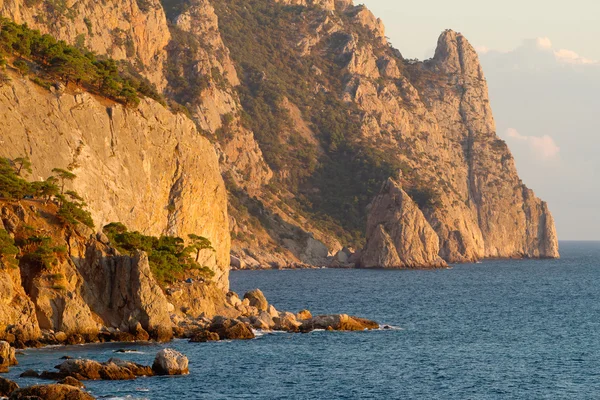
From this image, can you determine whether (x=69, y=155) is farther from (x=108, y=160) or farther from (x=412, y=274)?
(x=412, y=274)

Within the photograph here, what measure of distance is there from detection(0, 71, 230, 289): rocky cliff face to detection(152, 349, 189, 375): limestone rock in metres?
31.2

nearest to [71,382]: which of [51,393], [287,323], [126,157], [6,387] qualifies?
[6,387]

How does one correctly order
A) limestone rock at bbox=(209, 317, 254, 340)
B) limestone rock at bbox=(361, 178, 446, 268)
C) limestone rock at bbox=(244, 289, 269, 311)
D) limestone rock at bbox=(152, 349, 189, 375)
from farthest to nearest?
limestone rock at bbox=(361, 178, 446, 268), limestone rock at bbox=(244, 289, 269, 311), limestone rock at bbox=(209, 317, 254, 340), limestone rock at bbox=(152, 349, 189, 375)

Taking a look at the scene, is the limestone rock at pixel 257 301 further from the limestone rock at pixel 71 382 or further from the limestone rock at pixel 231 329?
the limestone rock at pixel 71 382

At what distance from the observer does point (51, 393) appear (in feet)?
153

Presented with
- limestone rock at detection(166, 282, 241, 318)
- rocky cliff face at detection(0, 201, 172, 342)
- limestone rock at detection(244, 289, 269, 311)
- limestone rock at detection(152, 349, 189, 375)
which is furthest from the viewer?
limestone rock at detection(244, 289, 269, 311)

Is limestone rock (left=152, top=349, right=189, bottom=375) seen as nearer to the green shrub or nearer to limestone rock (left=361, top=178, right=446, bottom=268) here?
the green shrub

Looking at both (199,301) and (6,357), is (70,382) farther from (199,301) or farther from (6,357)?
(199,301)

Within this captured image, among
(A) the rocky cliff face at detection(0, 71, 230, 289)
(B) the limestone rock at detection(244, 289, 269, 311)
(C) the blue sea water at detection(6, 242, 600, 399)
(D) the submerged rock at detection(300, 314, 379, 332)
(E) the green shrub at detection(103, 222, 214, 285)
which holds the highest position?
(A) the rocky cliff face at detection(0, 71, 230, 289)

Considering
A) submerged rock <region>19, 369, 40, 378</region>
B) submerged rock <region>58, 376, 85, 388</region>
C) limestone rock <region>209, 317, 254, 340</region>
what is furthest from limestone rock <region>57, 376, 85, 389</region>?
limestone rock <region>209, 317, 254, 340</region>

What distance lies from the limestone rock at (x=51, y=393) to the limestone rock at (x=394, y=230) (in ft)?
488

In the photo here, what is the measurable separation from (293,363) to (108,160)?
3559cm

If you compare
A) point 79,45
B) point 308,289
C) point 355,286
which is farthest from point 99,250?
point 79,45

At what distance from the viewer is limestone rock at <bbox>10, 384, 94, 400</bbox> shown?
153 ft
